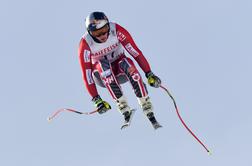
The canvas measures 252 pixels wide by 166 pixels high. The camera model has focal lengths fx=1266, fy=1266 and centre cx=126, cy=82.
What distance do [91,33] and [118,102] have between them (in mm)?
2524

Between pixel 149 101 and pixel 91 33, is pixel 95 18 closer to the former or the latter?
pixel 91 33

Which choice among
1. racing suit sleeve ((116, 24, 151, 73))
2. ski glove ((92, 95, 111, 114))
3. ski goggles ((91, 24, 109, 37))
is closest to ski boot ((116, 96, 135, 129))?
ski glove ((92, 95, 111, 114))

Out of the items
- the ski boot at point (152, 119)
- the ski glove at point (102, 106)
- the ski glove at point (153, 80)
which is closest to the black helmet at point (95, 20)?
the ski glove at point (153, 80)

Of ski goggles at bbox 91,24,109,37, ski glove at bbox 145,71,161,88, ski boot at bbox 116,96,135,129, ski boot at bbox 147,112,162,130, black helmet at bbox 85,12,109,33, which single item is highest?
black helmet at bbox 85,12,109,33

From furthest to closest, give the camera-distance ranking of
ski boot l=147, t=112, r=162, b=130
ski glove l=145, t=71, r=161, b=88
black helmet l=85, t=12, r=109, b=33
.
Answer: ski boot l=147, t=112, r=162, b=130
ski glove l=145, t=71, r=161, b=88
black helmet l=85, t=12, r=109, b=33

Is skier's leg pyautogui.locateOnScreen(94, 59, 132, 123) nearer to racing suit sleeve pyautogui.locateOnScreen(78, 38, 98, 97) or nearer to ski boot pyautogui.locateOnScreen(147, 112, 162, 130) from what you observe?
racing suit sleeve pyautogui.locateOnScreen(78, 38, 98, 97)

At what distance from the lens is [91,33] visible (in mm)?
42812

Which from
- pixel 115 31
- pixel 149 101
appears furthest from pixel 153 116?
pixel 115 31

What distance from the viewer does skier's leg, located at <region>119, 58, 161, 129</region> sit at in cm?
4281

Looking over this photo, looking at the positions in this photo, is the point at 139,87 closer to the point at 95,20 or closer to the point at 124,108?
the point at 124,108

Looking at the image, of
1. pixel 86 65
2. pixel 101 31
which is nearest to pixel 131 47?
pixel 101 31

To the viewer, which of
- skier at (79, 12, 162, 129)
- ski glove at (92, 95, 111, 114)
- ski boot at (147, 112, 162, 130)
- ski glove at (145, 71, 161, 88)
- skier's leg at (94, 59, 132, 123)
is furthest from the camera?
ski boot at (147, 112, 162, 130)

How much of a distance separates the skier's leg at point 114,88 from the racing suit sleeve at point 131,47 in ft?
3.10

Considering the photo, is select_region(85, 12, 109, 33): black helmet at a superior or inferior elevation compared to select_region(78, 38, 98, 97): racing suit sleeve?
superior
